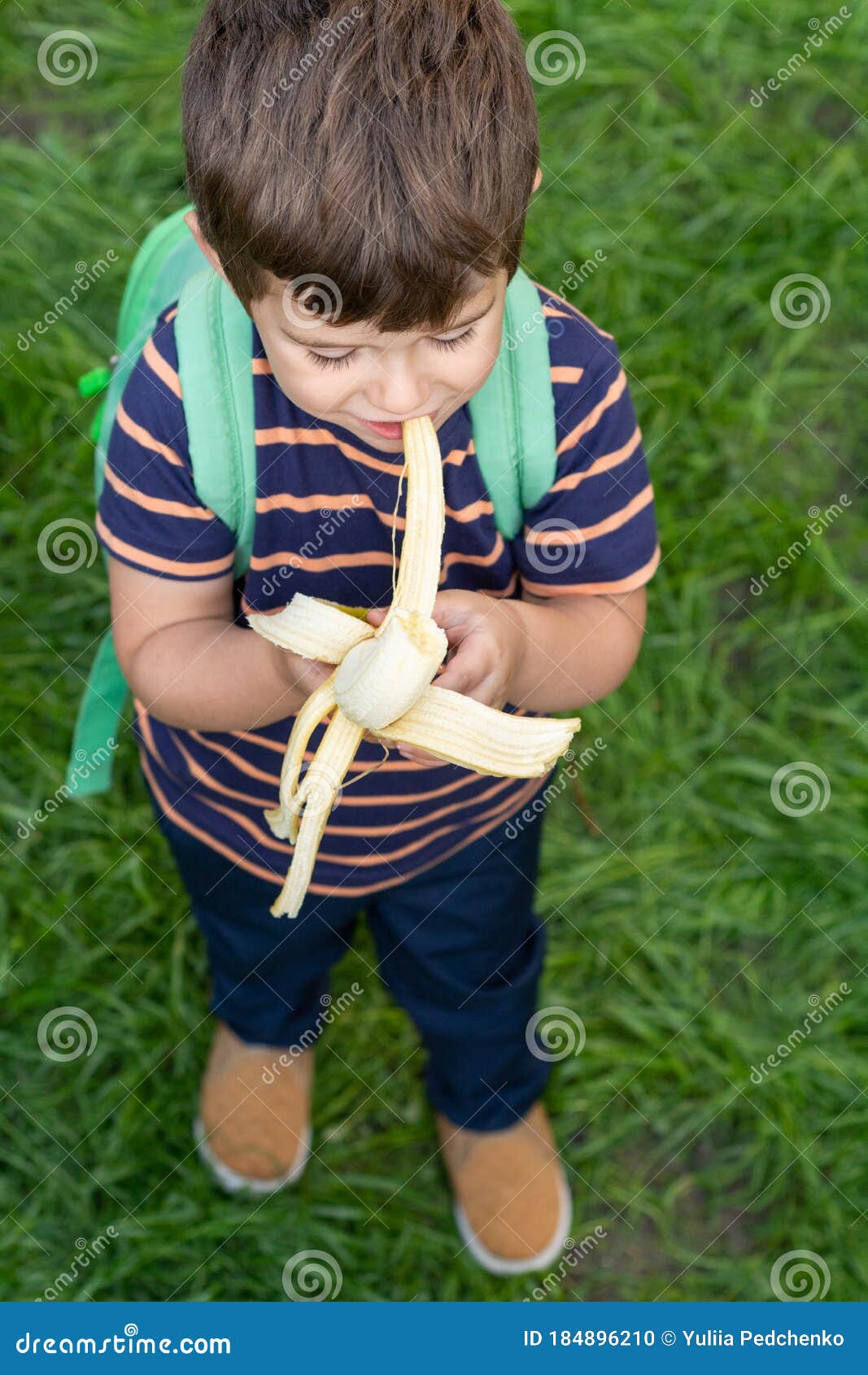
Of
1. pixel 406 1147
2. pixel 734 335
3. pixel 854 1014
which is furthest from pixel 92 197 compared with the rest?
pixel 854 1014

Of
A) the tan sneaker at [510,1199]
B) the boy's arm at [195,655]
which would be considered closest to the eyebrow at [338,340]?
the boy's arm at [195,655]

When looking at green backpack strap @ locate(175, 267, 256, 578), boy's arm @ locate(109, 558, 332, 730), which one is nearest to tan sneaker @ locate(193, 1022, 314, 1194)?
boy's arm @ locate(109, 558, 332, 730)

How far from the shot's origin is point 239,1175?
2033 mm

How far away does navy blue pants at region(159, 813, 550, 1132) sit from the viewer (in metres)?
1.65

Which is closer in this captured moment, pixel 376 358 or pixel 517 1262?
pixel 376 358

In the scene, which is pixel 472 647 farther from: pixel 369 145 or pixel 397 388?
pixel 369 145

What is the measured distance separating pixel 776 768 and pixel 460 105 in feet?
4.95

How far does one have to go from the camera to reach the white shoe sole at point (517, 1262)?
2008 mm

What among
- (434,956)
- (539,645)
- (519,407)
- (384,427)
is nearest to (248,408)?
(384,427)

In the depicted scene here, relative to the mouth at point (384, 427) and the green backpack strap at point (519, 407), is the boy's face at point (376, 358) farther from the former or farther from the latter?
the green backpack strap at point (519, 407)

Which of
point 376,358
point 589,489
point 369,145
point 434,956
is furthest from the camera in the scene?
point 434,956

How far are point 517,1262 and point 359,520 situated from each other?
1273mm

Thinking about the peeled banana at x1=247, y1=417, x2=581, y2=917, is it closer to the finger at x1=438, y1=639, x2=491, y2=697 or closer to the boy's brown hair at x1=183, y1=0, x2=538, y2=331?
the finger at x1=438, y1=639, x2=491, y2=697

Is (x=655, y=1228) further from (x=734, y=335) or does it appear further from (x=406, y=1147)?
(x=734, y=335)
